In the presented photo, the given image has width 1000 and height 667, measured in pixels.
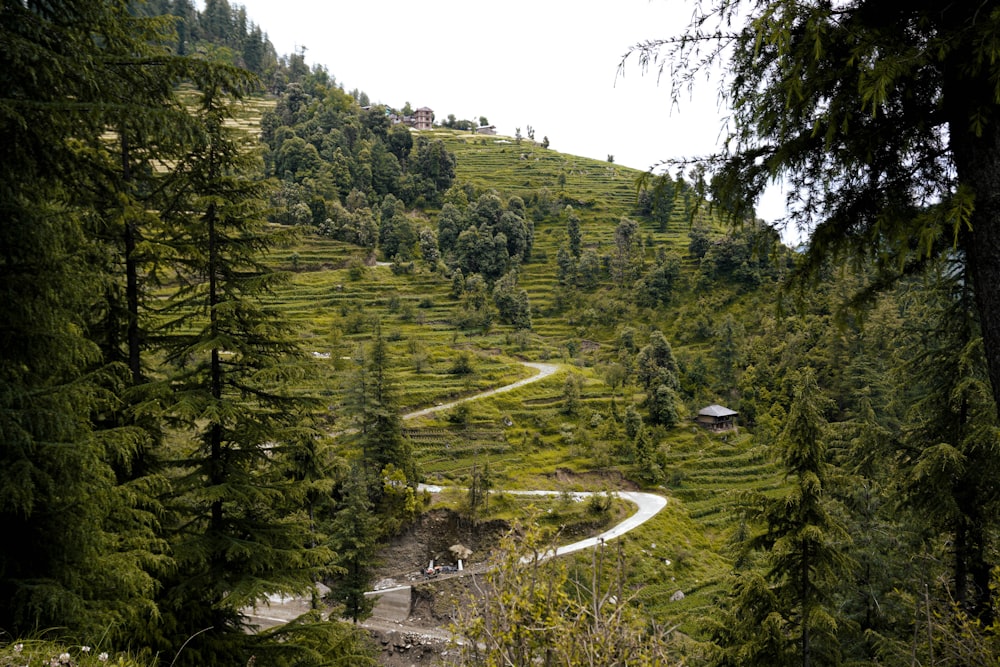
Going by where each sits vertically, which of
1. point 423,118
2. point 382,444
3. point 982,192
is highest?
point 423,118

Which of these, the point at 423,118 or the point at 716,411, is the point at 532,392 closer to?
the point at 716,411

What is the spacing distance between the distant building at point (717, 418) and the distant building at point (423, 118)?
103 m

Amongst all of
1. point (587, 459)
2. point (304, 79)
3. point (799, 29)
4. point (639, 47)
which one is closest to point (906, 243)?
point (799, 29)

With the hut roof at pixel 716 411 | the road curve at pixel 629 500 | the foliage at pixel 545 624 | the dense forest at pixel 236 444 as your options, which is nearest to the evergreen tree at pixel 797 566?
the dense forest at pixel 236 444

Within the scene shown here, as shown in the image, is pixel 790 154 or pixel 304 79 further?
pixel 304 79

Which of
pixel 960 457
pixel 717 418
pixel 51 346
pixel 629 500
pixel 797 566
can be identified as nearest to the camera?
pixel 51 346

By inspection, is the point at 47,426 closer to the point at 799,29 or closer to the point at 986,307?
the point at 799,29

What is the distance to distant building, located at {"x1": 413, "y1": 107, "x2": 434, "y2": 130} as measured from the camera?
120m

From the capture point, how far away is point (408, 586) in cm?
2391

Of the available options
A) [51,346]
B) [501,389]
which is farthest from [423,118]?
[51,346]

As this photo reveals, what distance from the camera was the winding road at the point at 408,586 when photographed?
21.8m

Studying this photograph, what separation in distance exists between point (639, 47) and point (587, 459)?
33.9m

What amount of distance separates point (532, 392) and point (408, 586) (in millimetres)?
20930

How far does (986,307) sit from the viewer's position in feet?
11.4
